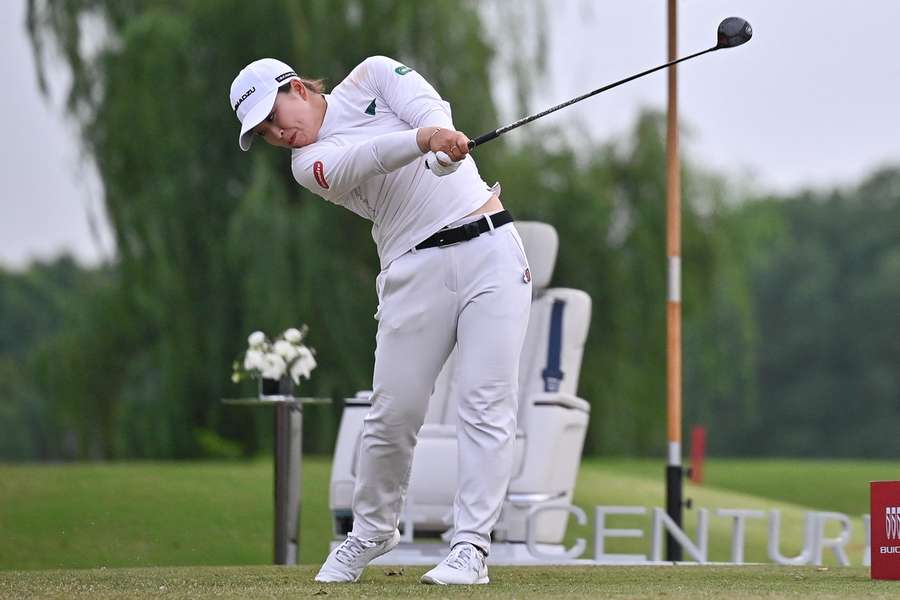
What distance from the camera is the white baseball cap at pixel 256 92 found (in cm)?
368

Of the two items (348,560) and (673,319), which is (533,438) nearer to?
(673,319)

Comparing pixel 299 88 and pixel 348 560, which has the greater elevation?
pixel 299 88

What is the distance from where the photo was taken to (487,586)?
3518 mm

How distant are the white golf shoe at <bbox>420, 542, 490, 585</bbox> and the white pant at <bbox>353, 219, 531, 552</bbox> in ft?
0.09

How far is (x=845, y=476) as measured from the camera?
1617cm

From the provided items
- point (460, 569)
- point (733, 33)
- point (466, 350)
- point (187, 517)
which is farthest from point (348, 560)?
point (187, 517)

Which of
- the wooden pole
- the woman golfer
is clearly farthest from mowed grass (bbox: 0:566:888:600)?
the wooden pole

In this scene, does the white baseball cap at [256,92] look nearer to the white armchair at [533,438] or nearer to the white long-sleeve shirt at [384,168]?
the white long-sleeve shirt at [384,168]

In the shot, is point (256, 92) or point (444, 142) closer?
point (444, 142)

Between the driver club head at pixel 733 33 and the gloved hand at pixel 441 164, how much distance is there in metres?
1.06

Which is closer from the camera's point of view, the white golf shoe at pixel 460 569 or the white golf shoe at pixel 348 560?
the white golf shoe at pixel 460 569

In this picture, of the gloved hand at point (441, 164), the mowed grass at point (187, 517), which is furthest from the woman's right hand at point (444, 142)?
the mowed grass at point (187, 517)

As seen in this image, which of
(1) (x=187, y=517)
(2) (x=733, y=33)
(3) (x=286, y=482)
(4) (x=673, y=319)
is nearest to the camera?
Result: (2) (x=733, y=33)

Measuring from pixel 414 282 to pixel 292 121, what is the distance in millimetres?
480
